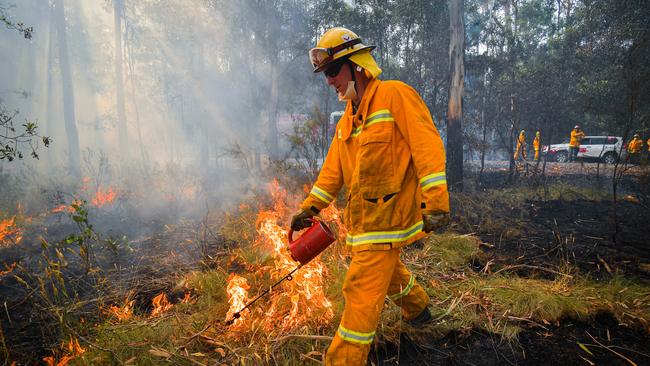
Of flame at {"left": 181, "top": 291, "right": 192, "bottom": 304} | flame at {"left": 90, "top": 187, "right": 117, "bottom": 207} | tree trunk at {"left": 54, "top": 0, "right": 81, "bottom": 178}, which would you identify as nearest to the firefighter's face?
flame at {"left": 181, "top": 291, "right": 192, "bottom": 304}

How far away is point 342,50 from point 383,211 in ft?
3.68

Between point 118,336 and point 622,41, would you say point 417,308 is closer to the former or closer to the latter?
point 118,336


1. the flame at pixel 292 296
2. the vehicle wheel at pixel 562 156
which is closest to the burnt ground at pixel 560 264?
the flame at pixel 292 296

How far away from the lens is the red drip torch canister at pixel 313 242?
248cm

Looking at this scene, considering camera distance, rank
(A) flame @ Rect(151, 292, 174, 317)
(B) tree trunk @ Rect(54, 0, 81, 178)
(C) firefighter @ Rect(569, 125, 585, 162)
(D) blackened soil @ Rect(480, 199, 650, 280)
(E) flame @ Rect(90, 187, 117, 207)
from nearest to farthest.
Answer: (A) flame @ Rect(151, 292, 174, 317), (D) blackened soil @ Rect(480, 199, 650, 280), (E) flame @ Rect(90, 187, 117, 207), (C) firefighter @ Rect(569, 125, 585, 162), (B) tree trunk @ Rect(54, 0, 81, 178)

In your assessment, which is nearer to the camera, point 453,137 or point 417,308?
point 417,308

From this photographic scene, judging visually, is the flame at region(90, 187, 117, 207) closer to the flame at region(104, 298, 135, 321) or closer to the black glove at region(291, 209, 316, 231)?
the flame at region(104, 298, 135, 321)

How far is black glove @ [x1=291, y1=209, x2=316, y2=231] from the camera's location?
2729 millimetres

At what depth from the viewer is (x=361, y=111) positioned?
224cm

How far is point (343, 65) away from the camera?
233cm

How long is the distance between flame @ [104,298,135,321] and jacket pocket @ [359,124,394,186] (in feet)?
8.36

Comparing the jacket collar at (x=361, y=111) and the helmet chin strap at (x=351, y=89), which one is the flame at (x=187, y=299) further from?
the helmet chin strap at (x=351, y=89)

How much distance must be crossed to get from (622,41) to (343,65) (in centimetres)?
1238

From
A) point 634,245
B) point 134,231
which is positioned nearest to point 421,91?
point 634,245
